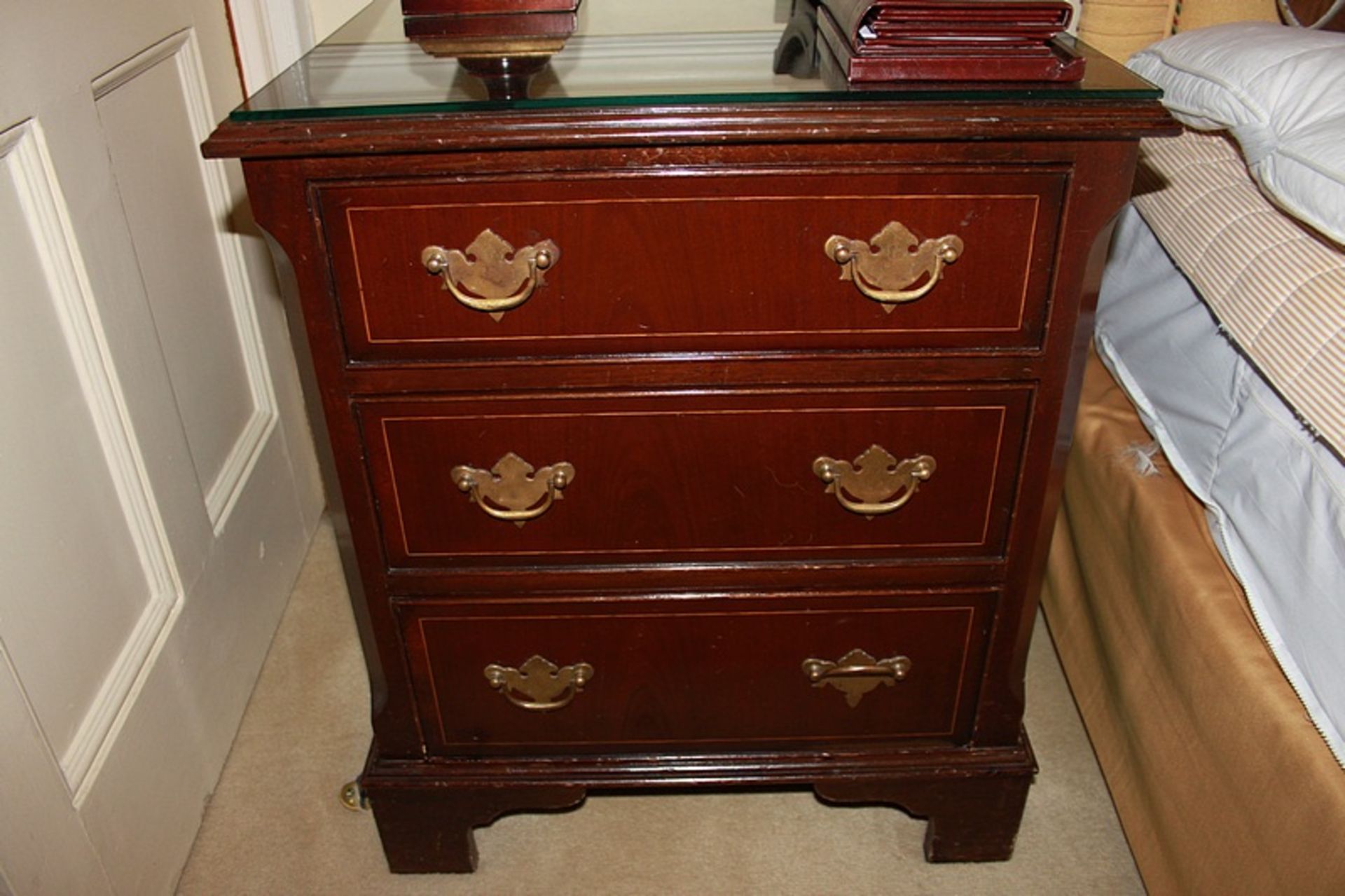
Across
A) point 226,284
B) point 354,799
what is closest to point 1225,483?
point 354,799

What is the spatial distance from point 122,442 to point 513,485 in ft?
1.48

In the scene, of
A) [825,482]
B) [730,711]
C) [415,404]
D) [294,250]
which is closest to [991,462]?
[825,482]

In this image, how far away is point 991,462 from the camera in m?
0.98

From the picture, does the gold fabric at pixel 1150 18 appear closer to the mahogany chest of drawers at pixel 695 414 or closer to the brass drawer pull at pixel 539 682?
the mahogany chest of drawers at pixel 695 414

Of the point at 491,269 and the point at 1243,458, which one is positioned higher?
the point at 491,269

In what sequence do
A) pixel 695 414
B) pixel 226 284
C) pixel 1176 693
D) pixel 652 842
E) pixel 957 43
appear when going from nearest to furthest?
pixel 957 43 < pixel 695 414 < pixel 1176 693 < pixel 652 842 < pixel 226 284

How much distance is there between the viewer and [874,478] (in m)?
0.98

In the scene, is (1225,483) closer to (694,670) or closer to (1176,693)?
(1176,693)

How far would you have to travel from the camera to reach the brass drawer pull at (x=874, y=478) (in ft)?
3.19

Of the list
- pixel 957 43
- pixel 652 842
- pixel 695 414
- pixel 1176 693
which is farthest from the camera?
pixel 652 842

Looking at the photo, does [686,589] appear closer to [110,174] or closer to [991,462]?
[991,462]

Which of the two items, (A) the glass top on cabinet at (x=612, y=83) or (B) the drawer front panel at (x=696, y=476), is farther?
(B) the drawer front panel at (x=696, y=476)

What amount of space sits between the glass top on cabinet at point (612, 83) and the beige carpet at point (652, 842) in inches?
32.9

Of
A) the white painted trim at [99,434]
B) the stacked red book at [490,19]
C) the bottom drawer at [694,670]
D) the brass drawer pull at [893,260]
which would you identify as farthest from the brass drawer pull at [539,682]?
the stacked red book at [490,19]
